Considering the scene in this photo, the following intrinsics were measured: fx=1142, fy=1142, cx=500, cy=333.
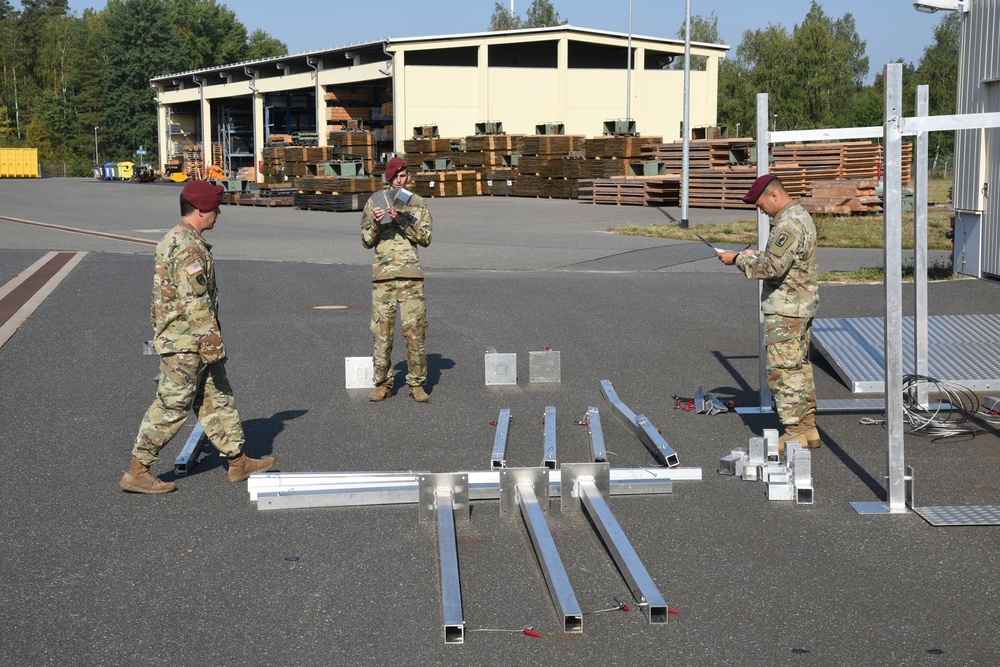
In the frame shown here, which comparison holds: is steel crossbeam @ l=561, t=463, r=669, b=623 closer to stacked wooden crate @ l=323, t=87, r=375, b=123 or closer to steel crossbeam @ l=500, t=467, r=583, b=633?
steel crossbeam @ l=500, t=467, r=583, b=633

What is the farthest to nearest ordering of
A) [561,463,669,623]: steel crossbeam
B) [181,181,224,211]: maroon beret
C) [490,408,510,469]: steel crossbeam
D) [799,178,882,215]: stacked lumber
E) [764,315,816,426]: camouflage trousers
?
[799,178,882,215]: stacked lumber < [764,315,816,426]: camouflage trousers < [490,408,510,469]: steel crossbeam < [181,181,224,211]: maroon beret < [561,463,669,623]: steel crossbeam

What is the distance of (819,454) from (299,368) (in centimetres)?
552

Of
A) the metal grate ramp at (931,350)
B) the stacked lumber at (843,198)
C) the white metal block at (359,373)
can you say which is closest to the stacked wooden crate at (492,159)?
the stacked lumber at (843,198)

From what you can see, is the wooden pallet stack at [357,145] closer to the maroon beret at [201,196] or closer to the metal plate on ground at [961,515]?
the maroon beret at [201,196]

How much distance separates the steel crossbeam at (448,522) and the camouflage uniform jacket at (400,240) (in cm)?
355

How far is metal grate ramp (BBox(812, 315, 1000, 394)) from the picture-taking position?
973 cm

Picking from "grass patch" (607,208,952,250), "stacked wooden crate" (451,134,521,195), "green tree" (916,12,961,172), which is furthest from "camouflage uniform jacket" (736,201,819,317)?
"green tree" (916,12,961,172)

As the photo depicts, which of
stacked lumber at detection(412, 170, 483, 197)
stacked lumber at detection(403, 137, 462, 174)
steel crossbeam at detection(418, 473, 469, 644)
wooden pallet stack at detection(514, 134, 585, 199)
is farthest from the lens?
stacked lumber at detection(403, 137, 462, 174)

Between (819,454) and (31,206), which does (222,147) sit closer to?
(31,206)

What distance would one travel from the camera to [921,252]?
8.48m

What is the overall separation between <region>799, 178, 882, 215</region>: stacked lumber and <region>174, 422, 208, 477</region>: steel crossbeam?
26.4 m

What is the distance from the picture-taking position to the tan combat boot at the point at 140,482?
7121 millimetres

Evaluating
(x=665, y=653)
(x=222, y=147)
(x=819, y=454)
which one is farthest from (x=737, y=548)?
(x=222, y=147)

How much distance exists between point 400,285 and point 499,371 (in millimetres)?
1344
